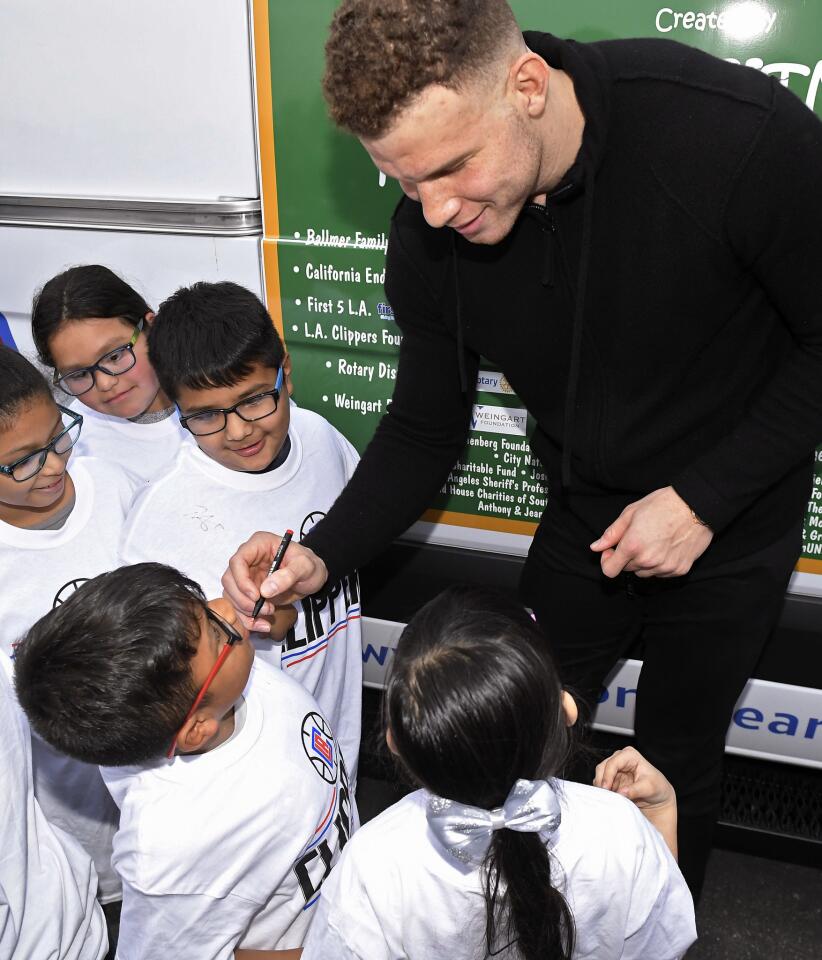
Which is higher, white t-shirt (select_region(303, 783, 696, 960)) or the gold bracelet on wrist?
the gold bracelet on wrist

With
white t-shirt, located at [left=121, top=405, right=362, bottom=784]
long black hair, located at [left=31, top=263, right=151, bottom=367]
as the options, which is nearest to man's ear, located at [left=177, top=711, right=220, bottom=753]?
white t-shirt, located at [left=121, top=405, right=362, bottom=784]

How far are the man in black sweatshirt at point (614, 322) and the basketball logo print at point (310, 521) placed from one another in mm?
173

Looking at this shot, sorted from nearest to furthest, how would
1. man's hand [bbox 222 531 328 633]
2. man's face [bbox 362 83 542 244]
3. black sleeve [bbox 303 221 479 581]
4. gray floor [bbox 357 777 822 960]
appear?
man's face [bbox 362 83 542 244], man's hand [bbox 222 531 328 633], black sleeve [bbox 303 221 479 581], gray floor [bbox 357 777 822 960]

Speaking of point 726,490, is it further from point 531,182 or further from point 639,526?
point 531,182

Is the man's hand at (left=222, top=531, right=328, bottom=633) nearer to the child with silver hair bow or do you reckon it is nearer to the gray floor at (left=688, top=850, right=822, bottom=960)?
the child with silver hair bow

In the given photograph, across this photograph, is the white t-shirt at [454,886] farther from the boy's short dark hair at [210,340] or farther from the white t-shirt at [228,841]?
the boy's short dark hair at [210,340]

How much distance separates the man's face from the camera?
3.95 ft

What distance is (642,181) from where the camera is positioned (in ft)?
4.45

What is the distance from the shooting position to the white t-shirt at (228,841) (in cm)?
140

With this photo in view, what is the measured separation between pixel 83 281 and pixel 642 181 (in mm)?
1332

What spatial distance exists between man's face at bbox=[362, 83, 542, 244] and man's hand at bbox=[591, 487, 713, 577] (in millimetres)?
529

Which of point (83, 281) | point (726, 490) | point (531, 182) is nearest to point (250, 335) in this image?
point (83, 281)
